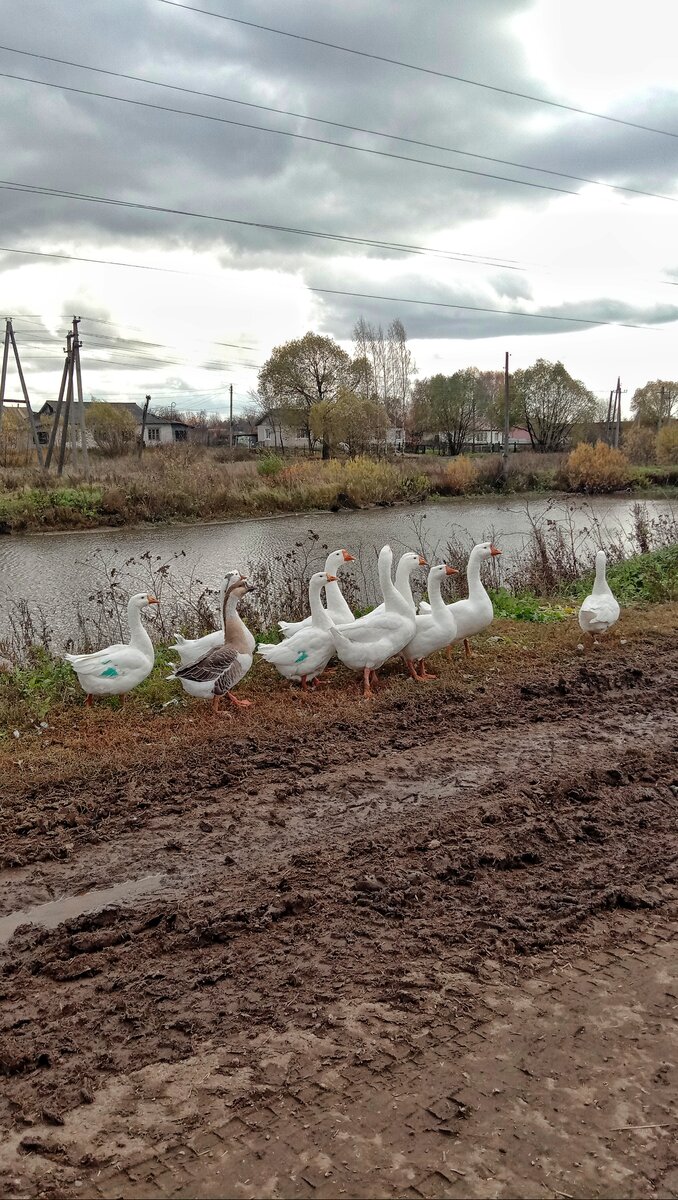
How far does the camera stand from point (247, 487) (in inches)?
1255

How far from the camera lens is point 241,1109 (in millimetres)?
2703

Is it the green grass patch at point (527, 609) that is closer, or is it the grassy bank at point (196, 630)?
the grassy bank at point (196, 630)

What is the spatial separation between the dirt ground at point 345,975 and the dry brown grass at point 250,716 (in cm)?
21

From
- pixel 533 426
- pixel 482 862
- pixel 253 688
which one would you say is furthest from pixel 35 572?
pixel 533 426

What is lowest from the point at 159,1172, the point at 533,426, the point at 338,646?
the point at 159,1172

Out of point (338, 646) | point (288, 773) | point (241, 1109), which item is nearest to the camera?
Answer: point (241, 1109)

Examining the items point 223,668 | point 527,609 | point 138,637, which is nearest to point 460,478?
point 527,609

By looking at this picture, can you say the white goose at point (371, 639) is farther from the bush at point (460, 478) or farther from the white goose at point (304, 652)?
the bush at point (460, 478)

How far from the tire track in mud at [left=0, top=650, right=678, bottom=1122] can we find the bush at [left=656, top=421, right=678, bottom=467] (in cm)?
4655

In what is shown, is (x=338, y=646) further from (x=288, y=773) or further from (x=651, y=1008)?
(x=651, y=1008)

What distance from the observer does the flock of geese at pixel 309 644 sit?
7.25 m

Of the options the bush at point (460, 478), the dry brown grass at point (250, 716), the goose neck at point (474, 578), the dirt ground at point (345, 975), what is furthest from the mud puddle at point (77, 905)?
the bush at point (460, 478)

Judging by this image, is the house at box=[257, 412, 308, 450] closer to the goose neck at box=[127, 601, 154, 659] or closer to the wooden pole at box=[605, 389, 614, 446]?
the wooden pole at box=[605, 389, 614, 446]

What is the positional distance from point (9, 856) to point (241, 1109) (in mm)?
2611
